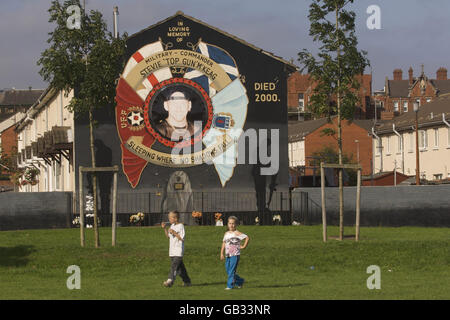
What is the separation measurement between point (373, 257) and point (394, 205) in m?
13.1

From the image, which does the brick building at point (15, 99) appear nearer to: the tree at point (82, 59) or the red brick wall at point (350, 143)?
the red brick wall at point (350, 143)

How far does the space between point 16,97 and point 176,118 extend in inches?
5169

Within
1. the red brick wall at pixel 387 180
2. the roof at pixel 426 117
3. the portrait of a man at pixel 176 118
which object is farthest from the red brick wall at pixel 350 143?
the portrait of a man at pixel 176 118

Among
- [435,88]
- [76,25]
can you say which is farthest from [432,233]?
[435,88]

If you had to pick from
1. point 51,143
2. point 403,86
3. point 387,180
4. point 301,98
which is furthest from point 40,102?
point 403,86

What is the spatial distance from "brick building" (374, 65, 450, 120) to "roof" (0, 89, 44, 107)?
62.7 m

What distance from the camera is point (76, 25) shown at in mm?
26375

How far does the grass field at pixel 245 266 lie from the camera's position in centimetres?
1788

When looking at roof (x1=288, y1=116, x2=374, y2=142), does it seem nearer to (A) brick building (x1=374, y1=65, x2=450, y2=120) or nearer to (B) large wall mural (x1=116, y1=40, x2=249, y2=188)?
(A) brick building (x1=374, y1=65, x2=450, y2=120)

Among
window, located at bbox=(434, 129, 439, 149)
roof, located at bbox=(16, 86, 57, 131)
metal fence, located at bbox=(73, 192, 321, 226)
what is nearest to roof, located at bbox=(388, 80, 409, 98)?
window, located at bbox=(434, 129, 439, 149)

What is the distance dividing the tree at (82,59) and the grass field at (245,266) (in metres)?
2.27

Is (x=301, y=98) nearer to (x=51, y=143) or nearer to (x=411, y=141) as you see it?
(x=411, y=141)

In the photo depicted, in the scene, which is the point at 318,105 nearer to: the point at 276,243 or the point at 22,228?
the point at 276,243

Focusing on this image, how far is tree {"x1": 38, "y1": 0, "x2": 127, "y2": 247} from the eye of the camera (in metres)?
26.2
